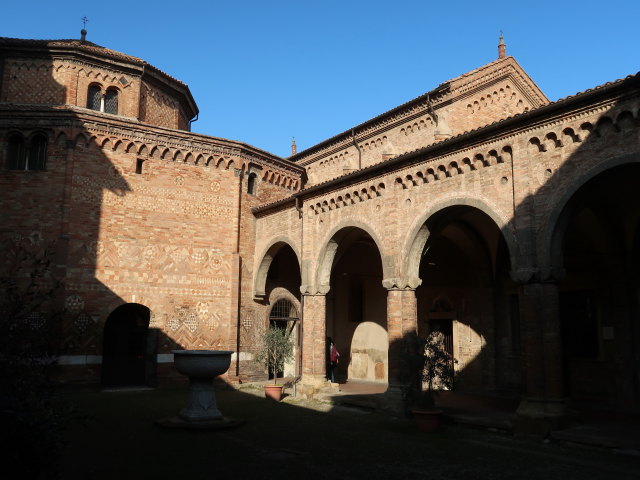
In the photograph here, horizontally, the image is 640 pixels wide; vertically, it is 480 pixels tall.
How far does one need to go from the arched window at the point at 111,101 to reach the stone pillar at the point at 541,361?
1604 centimetres

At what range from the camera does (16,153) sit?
17094mm

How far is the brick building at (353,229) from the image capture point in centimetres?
1052

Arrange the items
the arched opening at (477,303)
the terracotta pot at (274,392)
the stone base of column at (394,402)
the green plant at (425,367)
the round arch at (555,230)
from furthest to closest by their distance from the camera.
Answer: the arched opening at (477,303) → the terracotta pot at (274,392) → the stone base of column at (394,402) → the green plant at (425,367) → the round arch at (555,230)

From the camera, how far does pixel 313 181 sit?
25781 mm

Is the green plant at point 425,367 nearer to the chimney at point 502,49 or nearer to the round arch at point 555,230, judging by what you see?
the round arch at point 555,230

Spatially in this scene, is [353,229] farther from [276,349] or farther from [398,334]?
[276,349]

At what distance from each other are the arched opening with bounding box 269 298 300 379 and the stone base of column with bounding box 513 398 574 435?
11046 mm

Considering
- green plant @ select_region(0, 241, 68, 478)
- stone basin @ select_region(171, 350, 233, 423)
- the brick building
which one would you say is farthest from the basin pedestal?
green plant @ select_region(0, 241, 68, 478)

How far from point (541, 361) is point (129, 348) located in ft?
42.6

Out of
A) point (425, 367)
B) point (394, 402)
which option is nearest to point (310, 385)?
point (394, 402)

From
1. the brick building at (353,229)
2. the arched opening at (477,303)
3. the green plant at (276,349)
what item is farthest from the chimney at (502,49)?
the green plant at (276,349)

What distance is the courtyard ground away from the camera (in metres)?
7.62

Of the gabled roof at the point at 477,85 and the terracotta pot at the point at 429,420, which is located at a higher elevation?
the gabled roof at the point at 477,85

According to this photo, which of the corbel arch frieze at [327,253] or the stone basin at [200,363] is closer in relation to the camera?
the stone basin at [200,363]
